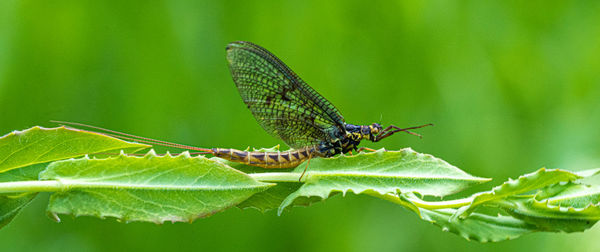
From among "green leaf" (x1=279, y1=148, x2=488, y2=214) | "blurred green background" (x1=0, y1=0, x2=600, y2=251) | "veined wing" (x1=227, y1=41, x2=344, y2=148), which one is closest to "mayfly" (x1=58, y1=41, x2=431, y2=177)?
"veined wing" (x1=227, y1=41, x2=344, y2=148)

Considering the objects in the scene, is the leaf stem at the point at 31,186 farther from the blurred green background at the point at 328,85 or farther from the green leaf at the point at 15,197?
the blurred green background at the point at 328,85

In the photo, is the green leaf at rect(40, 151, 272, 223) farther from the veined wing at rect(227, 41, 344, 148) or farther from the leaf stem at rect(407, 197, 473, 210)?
the veined wing at rect(227, 41, 344, 148)

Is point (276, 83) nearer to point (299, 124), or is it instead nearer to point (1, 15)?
point (299, 124)

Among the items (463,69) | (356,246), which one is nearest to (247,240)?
(356,246)

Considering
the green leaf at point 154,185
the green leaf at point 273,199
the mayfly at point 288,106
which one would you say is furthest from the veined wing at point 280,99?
the green leaf at point 154,185

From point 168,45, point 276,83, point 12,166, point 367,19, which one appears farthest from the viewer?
point 367,19

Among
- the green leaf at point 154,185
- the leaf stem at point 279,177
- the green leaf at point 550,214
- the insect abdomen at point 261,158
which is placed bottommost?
the green leaf at point 154,185

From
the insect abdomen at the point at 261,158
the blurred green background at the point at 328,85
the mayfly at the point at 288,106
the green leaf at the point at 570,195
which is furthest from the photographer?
the blurred green background at the point at 328,85
